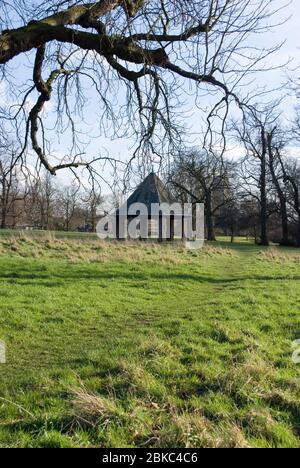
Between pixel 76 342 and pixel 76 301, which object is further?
pixel 76 301

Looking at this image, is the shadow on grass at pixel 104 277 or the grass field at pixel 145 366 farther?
the shadow on grass at pixel 104 277

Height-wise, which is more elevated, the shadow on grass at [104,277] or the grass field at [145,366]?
the shadow on grass at [104,277]

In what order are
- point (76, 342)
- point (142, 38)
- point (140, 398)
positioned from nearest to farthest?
point (140, 398), point (142, 38), point (76, 342)

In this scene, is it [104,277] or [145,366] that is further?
[104,277]

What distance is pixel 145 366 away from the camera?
5.00 meters

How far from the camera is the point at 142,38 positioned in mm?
5418

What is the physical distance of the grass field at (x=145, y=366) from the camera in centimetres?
346

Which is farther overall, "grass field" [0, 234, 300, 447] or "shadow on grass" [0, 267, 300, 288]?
"shadow on grass" [0, 267, 300, 288]

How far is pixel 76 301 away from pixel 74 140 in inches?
147

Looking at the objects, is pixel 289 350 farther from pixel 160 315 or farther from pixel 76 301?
pixel 76 301

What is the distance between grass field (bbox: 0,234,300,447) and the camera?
3463 mm

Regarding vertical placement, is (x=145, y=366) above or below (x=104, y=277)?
below

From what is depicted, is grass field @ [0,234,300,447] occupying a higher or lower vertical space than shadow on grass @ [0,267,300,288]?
lower
